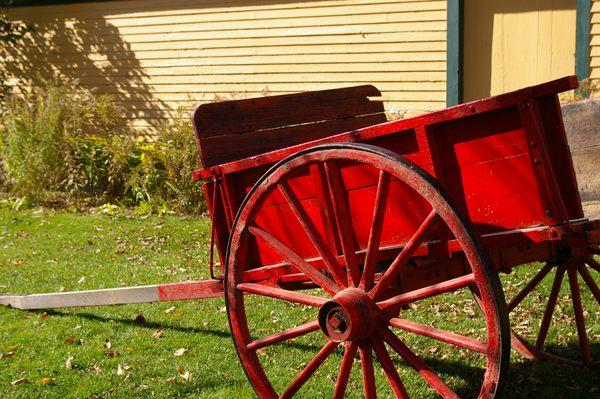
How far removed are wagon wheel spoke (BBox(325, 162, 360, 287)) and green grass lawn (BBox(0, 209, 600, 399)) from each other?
1.14 m

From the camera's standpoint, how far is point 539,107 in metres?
3.04

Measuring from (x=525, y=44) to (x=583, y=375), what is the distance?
5.94m

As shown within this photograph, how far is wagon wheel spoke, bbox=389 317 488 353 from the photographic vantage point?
2830 millimetres

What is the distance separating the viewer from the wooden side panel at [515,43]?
9016 mm

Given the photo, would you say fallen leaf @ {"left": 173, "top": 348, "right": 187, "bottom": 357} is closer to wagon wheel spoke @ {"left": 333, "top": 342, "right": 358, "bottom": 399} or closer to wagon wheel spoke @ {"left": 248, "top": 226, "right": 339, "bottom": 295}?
wagon wheel spoke @ {"left": 248, "top": 226, "right": 339, "bottom": 295}

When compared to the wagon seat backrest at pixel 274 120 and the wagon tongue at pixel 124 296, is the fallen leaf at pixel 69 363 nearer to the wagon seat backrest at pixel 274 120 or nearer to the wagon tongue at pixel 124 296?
the wagon tongue at pixel 124 296

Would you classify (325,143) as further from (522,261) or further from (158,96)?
(158,96)

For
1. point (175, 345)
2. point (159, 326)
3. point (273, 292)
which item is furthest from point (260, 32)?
point (273, 292)

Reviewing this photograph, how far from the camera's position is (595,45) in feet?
28.7

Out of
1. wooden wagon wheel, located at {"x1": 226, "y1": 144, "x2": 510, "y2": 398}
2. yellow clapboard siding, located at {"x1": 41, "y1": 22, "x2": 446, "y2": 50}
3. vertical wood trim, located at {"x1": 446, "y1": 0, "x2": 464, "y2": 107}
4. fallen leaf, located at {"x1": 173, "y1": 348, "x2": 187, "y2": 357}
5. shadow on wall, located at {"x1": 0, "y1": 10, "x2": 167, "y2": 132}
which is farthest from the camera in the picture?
shadow on wall, located at {"x1": 0, "y1": 10, "x2": 167, "y2": 132}

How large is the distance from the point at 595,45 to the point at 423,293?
6.70m

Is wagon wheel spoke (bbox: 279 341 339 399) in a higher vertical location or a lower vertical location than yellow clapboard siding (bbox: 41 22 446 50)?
lower

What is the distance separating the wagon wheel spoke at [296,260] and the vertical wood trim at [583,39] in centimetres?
631

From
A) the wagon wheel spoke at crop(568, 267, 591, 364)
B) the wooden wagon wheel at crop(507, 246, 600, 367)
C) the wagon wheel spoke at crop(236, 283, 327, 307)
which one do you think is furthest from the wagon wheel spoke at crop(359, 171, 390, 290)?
the wagon wheel spoke at crop(568, 267, 591, 364)
